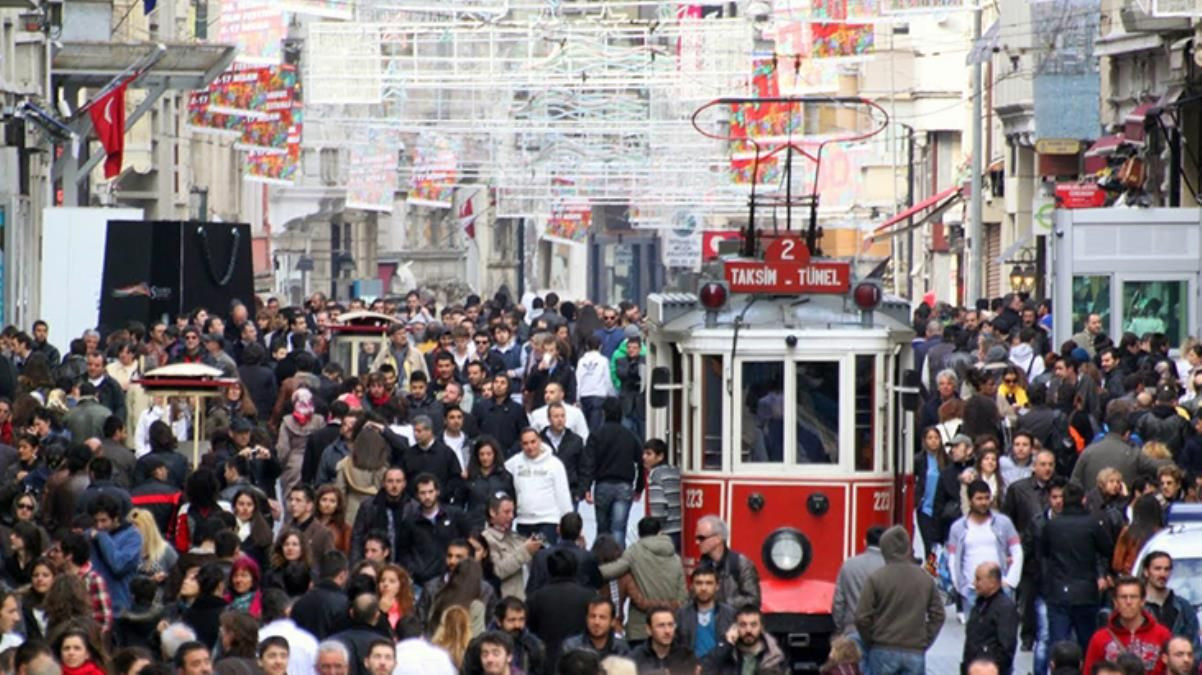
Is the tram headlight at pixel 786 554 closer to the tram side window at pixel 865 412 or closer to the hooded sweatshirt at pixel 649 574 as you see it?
the tram side window at pixel 865 412

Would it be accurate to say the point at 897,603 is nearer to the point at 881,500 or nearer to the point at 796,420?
the point at 881,500

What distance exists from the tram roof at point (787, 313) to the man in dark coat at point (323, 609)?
416 cm

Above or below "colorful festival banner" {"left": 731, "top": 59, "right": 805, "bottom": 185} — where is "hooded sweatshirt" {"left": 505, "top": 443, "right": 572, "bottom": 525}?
below

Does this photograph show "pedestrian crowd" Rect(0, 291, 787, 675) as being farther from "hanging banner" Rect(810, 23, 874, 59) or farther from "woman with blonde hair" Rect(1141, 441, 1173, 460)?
"hanging banner" Rect(810, 23, 874, 59)

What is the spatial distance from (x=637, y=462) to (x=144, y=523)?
18.1 feet

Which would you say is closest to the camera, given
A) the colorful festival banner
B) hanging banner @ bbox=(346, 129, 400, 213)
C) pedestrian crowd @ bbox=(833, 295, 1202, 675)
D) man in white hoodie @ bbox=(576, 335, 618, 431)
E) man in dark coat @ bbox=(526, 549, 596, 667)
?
pedestrian crowd @ bbox=(833, 295, 1202, 675)

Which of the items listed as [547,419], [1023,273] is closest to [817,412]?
[547,419]

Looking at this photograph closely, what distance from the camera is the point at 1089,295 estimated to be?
3309cm

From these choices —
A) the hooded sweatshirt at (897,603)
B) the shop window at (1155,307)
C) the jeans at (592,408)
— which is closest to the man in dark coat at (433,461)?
the hooded sweatshirt at (897,603)

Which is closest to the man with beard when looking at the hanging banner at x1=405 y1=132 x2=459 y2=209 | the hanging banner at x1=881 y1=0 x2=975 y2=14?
the hanging banner at x1=881 y1=0 x2=975 y2=14

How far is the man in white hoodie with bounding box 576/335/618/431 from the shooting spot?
2712 centimetres

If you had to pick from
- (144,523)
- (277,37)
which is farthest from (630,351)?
(277,37)

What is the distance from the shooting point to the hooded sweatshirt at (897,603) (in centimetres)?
1477

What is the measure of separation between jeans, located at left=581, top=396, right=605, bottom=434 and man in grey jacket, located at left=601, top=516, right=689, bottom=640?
11.4 meters
